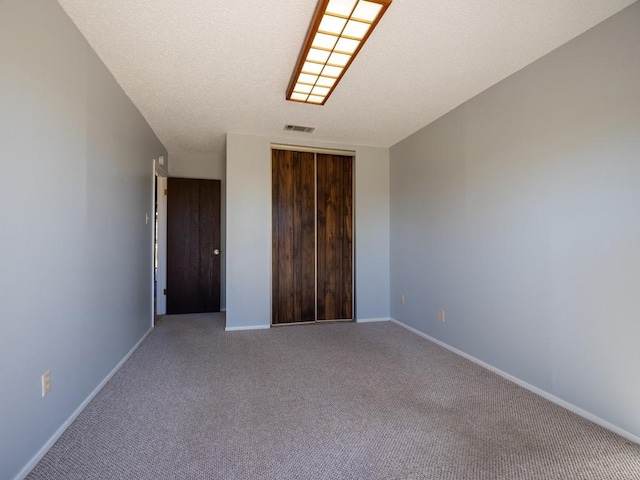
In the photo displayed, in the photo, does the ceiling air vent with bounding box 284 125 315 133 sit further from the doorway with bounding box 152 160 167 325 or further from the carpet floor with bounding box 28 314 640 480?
the carpet floor with bounding box 28 314 640 480

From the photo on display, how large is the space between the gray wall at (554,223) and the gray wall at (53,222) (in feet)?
10.3

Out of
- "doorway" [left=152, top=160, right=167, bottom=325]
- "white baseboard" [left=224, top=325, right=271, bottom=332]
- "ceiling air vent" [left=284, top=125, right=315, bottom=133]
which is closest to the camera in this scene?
"ceiling air vent" [left=284, top=125, right=315, bottom=133]

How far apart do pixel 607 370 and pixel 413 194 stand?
2.52 m

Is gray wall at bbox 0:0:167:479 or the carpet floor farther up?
gray wall at bbox 0:0:167:479

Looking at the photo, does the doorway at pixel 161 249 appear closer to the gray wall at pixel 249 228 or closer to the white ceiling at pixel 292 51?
the gray wall at pixel 249 228

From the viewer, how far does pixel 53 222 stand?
1.72 m

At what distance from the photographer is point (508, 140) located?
2600 mm

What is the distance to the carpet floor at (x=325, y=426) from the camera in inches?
60.3

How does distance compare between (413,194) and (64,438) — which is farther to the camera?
Result: (413,194)

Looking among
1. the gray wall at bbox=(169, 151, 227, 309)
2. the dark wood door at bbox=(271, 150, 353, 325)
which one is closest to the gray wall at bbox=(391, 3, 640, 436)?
the dark wood door at bbox=(271, 150, 353, 325)

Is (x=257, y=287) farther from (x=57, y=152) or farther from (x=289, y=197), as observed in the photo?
(x=57, y=152)

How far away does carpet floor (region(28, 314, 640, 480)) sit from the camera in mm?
1531

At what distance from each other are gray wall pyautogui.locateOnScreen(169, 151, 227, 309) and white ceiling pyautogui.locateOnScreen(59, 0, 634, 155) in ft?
5.33

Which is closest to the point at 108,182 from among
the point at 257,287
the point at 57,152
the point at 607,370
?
the point at 57,152
